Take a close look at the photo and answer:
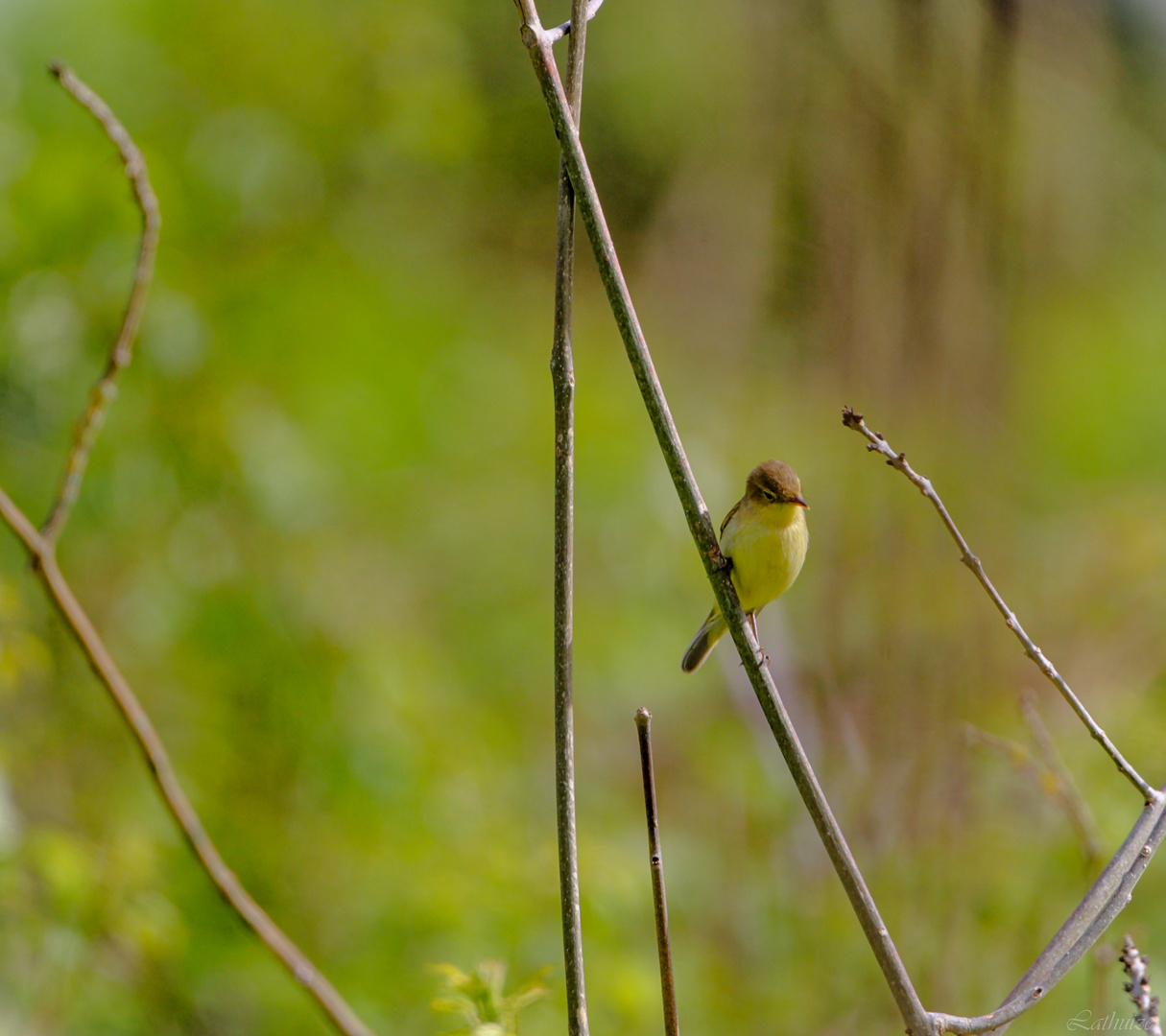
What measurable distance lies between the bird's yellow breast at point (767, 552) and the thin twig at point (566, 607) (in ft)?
3.37

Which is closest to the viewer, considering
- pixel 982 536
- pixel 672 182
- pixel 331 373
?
pixel 982 536

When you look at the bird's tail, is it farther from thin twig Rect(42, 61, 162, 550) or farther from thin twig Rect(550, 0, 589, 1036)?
thin twig Rect(550, 0, 589, 1036)

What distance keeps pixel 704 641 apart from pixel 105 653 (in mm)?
1449

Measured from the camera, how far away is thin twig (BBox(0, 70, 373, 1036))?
3.92 ft

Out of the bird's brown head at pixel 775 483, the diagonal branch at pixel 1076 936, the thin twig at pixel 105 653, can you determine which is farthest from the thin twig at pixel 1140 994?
the bird's brown head at pixel 775 483

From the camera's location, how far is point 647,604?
4305 mm

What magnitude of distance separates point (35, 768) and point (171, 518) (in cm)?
93

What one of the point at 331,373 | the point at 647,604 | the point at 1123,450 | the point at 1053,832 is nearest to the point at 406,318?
the point at 331,373

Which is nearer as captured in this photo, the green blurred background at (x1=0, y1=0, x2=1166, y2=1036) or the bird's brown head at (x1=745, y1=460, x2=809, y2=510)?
the bird's brown head at (x1=745, y1=460, x2=809, y2=510)

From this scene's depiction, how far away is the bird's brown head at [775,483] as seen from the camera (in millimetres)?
1963

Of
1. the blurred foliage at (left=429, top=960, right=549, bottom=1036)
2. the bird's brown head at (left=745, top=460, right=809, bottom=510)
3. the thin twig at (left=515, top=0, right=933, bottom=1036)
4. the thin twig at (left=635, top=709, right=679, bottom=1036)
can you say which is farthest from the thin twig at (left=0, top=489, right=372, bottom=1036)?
the bird's brown head at (left=745, top=460, right=809, bottom=510)

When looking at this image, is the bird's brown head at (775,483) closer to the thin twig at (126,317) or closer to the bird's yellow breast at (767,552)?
the bird's yellow breast at (767,552)

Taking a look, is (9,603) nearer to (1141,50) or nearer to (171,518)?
(171,518)

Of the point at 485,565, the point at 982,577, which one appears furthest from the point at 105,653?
the point at 485,565
